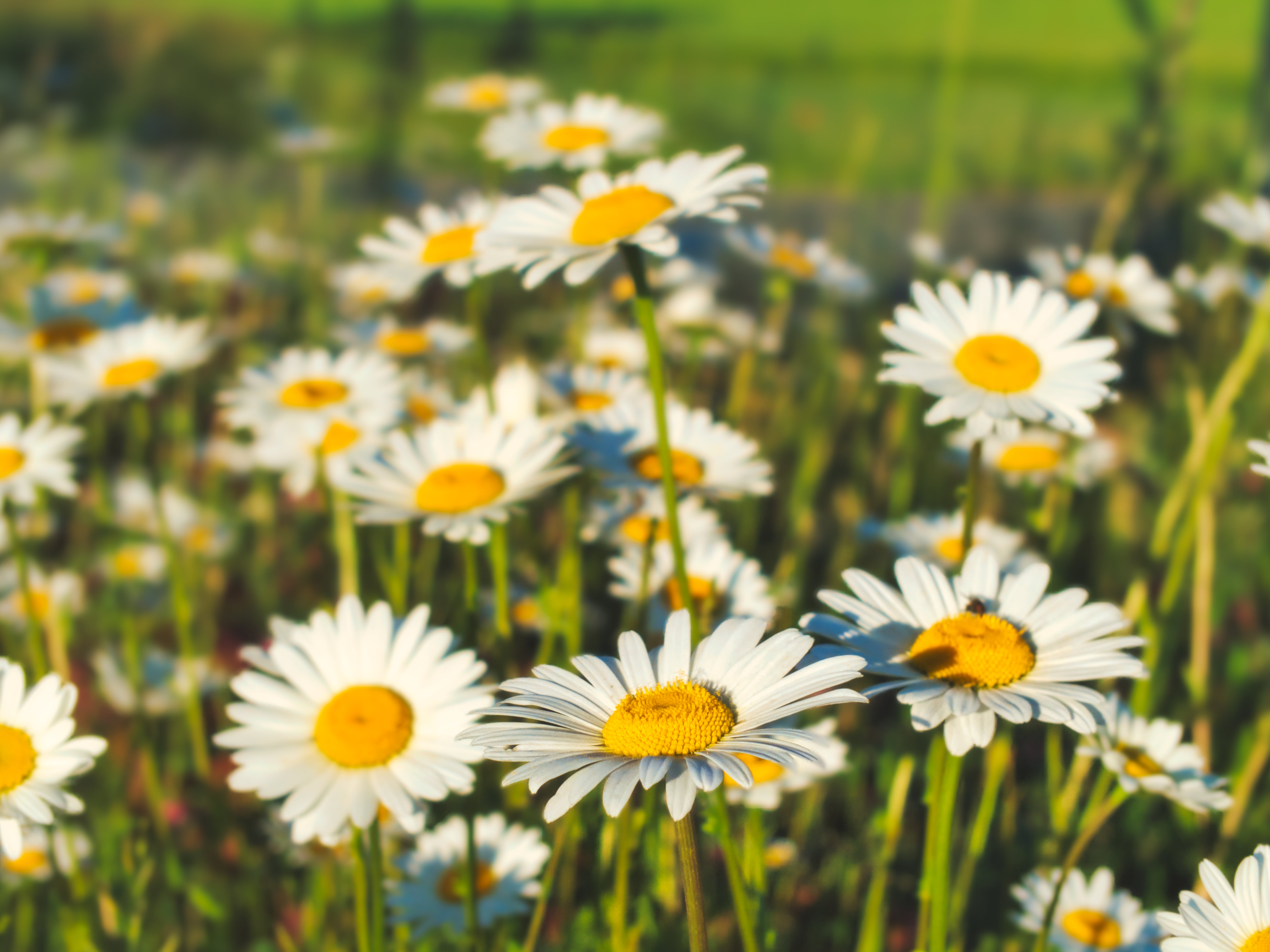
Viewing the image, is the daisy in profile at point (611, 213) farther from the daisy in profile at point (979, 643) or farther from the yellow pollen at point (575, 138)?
the yellow pollen at point (575, 138)

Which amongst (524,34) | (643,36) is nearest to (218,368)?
(524,34)

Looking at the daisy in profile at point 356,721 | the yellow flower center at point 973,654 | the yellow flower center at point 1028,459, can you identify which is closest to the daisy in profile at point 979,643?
the yellow flower center at point 973,654

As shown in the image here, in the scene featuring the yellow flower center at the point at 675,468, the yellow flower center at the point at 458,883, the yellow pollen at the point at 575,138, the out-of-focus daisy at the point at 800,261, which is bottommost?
the yellow flower center at the point at 458,883

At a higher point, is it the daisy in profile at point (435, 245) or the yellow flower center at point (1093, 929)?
the daisy in profile at point (435, 245)

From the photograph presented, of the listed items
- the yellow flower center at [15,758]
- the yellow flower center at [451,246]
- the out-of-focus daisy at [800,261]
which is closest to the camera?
the yellow flower center at [15,758]

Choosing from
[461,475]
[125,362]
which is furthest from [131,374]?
[461,475]

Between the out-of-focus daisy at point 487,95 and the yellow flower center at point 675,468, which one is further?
the out-of-focus daisy at point 487,95

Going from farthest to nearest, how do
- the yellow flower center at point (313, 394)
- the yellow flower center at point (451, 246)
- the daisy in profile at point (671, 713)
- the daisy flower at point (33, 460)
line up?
the yellow flower center at point (313, 394), the yellow flower center at point (451, 246), the daisy flower at point (33, 460), the daisy in profile at point (671, 713)
